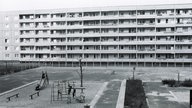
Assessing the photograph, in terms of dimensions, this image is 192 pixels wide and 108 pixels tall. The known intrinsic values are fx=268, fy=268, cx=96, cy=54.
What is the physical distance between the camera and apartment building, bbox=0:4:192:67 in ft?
209

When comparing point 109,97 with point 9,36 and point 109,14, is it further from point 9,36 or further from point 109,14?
point 9,36

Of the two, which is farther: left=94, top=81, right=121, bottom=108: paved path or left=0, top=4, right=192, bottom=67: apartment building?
left=0, top=4, right=192, bottom=67: apartment building

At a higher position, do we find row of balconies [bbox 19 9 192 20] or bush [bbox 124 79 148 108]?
row of balconies [bbox 19 9 192 20]

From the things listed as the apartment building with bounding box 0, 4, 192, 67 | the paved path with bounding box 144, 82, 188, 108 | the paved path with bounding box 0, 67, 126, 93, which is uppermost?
the apartment building with bounding box 0, 4, 192, 67

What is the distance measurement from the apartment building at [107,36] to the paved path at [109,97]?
31996mm

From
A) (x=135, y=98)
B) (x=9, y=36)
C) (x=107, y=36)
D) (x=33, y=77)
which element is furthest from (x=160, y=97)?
(x=9, y=36)

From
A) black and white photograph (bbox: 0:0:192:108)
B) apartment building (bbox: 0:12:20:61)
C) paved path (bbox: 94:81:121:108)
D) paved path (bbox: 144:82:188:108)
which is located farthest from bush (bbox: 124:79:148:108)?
apartment building (bbox: 0:12:20:61)

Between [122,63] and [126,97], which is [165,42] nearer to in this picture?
[122,63]

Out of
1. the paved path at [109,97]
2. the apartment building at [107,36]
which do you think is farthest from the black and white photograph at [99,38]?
the paved path at [109,97]

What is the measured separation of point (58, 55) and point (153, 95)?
44.9 metres

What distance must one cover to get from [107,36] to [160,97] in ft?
132

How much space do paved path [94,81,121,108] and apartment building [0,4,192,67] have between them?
31996mm

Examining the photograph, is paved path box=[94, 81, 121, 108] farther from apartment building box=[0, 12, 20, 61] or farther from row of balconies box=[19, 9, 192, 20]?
apartment building box=[0, 12, 20, 61]

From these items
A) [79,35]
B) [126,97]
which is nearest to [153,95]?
[126,97]
